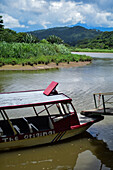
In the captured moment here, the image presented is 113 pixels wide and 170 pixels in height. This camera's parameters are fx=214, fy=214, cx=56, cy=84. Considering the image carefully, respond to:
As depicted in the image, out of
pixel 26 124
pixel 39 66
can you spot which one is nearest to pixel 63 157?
pixel 26 124

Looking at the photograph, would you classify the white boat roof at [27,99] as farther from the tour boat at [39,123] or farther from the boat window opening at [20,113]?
the boat window opening at [20,113]

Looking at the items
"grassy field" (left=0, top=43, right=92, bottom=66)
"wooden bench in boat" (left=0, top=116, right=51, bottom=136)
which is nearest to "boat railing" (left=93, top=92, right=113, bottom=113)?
"wooden bench in boat" (left=0, top=116, right=51, bottom=136)

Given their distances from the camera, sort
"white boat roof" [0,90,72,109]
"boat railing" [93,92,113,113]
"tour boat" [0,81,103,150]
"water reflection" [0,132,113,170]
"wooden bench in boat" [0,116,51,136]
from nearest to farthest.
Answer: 1. "water reflection" [0,132,113,170]
2. "white boat roof" [0,90,72,109]
3. "tour boat" [0,81,103,150]
4. "wooden bench in boat" [0,116,51,136]
5. "boat railing" [93,92,113,113]

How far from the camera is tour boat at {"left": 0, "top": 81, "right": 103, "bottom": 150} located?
28.9ft

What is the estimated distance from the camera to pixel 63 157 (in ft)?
29.3

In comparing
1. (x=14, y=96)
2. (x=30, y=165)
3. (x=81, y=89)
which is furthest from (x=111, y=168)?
(x=81, y=89)

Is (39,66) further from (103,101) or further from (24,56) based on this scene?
(103,101)

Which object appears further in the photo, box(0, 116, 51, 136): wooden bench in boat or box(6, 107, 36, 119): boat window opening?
box(6, 107, 36, 119): boat window opening

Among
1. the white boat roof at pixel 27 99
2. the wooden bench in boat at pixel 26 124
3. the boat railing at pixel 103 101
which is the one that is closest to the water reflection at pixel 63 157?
the wooden bench in boat at pixel 26 124

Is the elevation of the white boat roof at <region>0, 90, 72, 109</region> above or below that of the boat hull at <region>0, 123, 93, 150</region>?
above

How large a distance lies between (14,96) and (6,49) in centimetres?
3382

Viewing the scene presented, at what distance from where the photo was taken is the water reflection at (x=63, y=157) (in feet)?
27.4

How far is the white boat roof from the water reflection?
7.19 feet

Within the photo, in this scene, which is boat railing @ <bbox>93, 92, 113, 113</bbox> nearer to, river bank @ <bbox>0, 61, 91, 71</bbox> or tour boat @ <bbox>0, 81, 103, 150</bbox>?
tour boat @ <bbox>0, 81, 103, 150</bbox>
